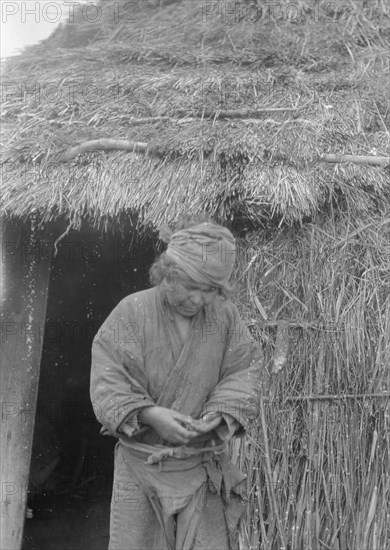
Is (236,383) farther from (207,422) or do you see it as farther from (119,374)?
(119,374)

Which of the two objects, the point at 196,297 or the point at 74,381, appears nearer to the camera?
the point at 196,297

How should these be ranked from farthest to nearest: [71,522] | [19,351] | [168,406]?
[71,522] → [19,351] → [168,406]

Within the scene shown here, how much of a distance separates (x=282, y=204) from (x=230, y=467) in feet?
5.28

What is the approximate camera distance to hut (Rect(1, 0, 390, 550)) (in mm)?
4387

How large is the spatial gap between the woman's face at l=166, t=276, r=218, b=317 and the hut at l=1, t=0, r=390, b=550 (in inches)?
30.4

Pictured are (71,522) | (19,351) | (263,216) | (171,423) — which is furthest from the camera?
(71,522)

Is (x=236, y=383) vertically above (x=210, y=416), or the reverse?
(x=236, y=383)

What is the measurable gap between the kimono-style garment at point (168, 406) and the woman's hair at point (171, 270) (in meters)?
0.08

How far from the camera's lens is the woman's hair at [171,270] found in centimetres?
327

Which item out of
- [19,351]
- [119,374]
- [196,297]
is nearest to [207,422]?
[119,374]

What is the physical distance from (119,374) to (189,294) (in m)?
0.49

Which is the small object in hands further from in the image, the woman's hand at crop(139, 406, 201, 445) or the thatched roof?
the thatched roof

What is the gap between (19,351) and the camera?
5141 millimetres

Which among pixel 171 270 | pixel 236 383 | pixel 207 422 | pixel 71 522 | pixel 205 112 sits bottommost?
pixel 71 522
